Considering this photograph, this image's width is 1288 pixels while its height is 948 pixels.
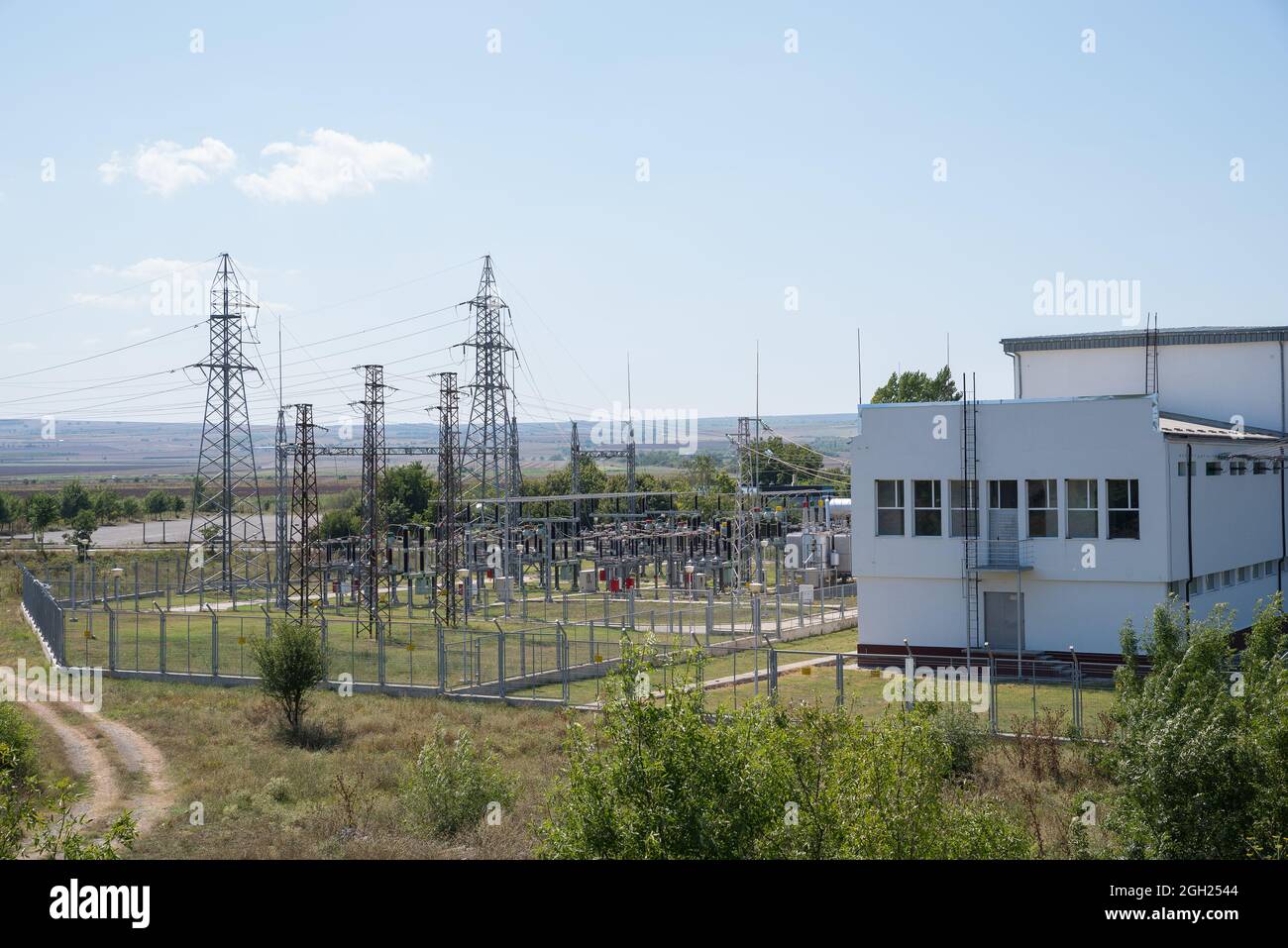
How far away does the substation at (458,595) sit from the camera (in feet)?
109

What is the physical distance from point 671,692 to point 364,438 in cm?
3710

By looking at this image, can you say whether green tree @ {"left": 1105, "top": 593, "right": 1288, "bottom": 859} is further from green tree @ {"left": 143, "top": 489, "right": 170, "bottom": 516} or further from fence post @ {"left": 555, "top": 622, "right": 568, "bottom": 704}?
green tree @ {"left": 143, "top": 489, "right": 170, "bottom": 516}

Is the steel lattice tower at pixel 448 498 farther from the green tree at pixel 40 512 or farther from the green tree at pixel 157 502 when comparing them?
the green tree at pixel 157 502

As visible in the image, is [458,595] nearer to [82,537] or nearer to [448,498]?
[448,498]

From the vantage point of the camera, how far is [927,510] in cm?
3647

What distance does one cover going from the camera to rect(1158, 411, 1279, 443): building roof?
119 feet

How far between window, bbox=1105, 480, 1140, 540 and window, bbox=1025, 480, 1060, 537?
1443 mm

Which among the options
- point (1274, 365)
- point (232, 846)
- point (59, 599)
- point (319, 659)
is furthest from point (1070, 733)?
point (59, 599)

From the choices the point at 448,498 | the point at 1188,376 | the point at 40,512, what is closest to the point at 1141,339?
the point at 1188,376

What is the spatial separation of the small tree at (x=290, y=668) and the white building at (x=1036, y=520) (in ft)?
53.2

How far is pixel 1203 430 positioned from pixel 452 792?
28.6 metres

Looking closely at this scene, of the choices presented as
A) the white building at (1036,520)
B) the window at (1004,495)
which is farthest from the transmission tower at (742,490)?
the window at (1004,495)

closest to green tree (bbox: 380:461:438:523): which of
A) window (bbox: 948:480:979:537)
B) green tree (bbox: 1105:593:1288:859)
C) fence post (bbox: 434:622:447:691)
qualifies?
window (bbox: 948:480:979:537)
